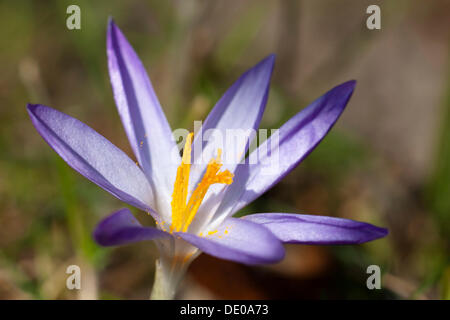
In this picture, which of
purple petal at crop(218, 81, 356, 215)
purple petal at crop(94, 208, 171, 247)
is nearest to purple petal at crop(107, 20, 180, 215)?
purple petal at crop(218, 81, 356, 215)

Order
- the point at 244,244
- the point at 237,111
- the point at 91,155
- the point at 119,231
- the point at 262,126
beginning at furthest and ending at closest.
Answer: the point at 262,126 → the point at 237,111 → the point at 91,155 → the point at 244,244 → the point at 119,231

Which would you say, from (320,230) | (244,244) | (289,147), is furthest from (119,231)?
(289,147)

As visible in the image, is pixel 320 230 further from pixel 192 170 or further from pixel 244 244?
pixel 192 170

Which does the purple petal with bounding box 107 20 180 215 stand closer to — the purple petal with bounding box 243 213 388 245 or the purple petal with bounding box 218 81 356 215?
the purple petal with bounding box 218 81 356 215

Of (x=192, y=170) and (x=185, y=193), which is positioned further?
(x=192, y=170)

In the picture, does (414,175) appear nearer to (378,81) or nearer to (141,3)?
(378,81)

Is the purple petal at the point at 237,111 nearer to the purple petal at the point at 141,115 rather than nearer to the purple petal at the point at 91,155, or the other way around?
the purple petal at the point at 141,115
